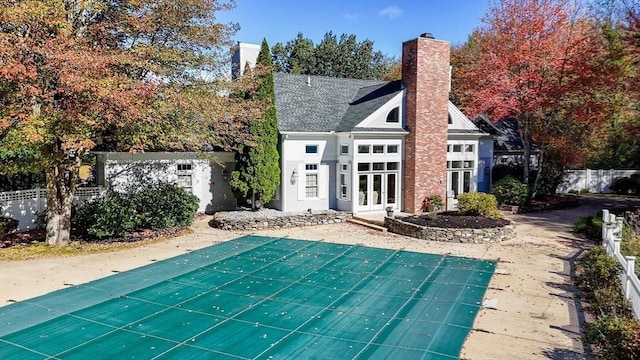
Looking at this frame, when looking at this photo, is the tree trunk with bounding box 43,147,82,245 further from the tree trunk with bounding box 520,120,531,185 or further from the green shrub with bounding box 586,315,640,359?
the tree trunk with bounding box 520,120,531,185

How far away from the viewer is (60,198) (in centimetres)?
1483

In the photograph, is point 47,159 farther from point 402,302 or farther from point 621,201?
point 621,201

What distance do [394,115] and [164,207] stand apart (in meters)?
10.8

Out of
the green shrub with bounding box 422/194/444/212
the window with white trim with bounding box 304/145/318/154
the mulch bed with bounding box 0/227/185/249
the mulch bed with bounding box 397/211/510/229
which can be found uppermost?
the window with white trim with bounding box 304/145/318/154

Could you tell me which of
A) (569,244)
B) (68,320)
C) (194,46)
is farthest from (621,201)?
(68,320)

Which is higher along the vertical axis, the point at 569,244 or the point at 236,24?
the point at 236,24

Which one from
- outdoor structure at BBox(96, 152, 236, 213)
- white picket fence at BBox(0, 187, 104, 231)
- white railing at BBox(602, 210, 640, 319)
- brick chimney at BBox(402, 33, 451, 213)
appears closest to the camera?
white railing at BBox(602, 210, 640, 319)

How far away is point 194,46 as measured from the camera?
15680 millimetres

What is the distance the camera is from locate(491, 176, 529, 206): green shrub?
2203 centimetres

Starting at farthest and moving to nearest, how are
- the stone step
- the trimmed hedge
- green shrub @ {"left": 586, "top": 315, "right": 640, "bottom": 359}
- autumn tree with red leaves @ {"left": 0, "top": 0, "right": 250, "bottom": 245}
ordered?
1. the stone step
2. the trimmed hedge
3. autumn tree with red leaves @ {"left": 0, "top": 0, "right": 250, "bottom": 245}
4. green shrub @ {"left": 586, "top": 315, "right": 640, "bottom": 359}

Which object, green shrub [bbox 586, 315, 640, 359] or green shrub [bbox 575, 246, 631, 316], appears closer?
green shrub [bbox 586, 315, 640, 359]

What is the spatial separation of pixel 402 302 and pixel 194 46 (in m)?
11.7

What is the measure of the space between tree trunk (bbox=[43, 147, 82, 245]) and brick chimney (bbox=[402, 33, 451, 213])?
13523 millimetres

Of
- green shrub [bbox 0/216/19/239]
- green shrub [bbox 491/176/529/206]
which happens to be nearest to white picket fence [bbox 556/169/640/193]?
green shrub [bbox 491/176/529/206]
